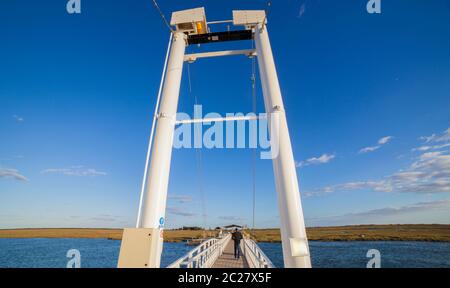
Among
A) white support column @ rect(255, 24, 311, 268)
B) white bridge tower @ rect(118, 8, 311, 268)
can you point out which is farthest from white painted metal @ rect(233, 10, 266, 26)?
white support column @ rect(255, 24, 311, 268)

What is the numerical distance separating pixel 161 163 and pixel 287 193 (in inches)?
78.4

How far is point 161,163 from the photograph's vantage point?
360cm

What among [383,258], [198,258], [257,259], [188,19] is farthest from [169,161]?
[383,258]

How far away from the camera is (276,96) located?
3.82 meters

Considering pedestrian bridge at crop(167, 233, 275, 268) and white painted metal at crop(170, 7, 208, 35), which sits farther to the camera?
white painted metal at crop(170, 7, 208, 35)

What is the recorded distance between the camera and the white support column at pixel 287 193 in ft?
9.36

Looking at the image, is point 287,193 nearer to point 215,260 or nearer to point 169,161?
point 169,161

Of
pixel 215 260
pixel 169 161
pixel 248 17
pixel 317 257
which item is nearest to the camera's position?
pixel 169 161

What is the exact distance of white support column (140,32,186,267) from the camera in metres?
3.24

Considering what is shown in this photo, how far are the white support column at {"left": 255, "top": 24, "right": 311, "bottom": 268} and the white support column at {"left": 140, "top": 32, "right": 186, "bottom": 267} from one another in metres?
1.70

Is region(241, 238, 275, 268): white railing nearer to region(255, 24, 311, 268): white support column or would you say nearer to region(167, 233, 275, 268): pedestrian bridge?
region(167, 233, 275, 268): pedestrian bridge
